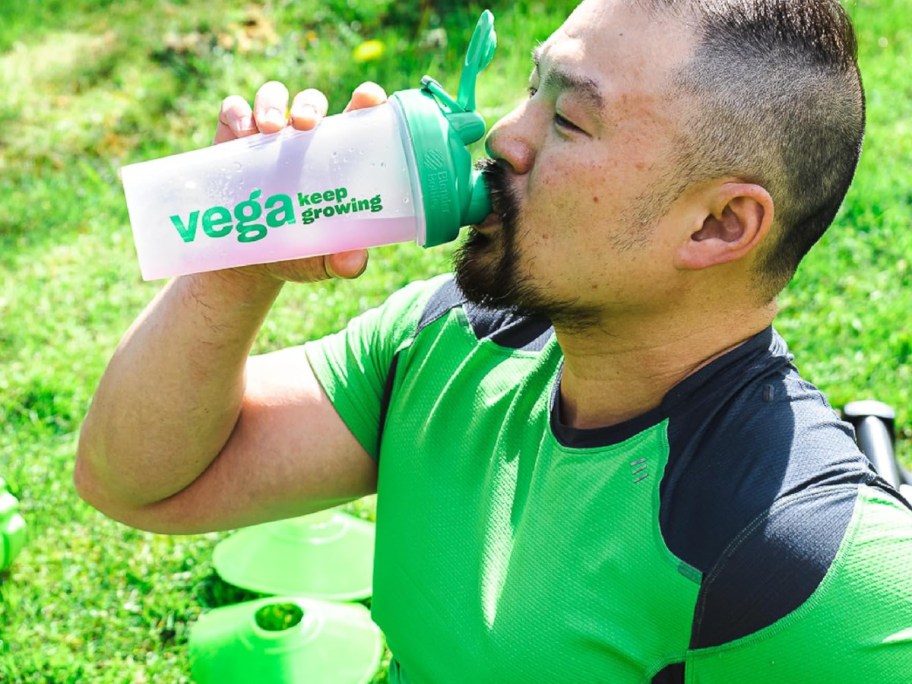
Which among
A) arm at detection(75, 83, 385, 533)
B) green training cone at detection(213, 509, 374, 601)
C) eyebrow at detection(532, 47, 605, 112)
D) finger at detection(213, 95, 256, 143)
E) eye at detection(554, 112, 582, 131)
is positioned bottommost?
green training cone at detection(213, 509, 374, 601)

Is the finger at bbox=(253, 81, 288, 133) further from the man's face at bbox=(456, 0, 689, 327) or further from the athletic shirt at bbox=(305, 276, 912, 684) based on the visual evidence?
the athletic shirt at bbox=(305, 276, 912, 684)

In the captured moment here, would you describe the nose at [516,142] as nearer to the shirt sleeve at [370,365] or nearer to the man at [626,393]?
the man at [626,393]

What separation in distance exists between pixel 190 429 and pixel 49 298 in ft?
8.09

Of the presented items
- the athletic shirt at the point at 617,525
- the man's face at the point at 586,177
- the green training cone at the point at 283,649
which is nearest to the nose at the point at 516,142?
the man's face at the point at 586,177

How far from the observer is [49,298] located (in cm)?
453

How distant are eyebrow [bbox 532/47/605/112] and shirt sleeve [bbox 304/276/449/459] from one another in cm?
60

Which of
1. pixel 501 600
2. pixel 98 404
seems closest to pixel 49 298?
pixel 98 404

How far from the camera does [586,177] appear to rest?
2.01 metres

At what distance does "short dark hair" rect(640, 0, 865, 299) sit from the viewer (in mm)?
1963

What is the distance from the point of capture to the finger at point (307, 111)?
6.40ft

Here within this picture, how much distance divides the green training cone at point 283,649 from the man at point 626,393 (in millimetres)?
819

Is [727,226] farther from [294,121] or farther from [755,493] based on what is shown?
[294,121]

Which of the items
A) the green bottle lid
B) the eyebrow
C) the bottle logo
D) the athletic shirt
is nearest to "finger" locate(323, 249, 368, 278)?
the bottle logo

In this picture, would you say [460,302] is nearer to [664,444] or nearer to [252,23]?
[664,444]
